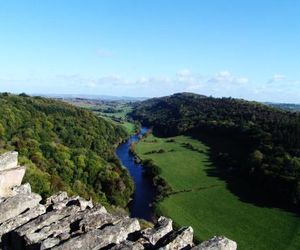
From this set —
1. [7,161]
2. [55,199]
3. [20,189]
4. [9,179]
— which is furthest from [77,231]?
[7,161]

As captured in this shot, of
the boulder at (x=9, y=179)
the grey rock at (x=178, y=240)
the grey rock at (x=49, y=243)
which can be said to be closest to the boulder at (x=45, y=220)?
the grey rock at (x=49, y=243)

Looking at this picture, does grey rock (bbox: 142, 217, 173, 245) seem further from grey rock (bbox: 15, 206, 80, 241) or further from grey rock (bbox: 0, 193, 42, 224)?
grey rock (bbox: 0, 193, 42, 224)

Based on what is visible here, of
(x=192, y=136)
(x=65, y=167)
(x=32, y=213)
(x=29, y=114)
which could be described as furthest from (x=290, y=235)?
(x=192, y=136)

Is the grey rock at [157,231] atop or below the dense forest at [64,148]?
atop

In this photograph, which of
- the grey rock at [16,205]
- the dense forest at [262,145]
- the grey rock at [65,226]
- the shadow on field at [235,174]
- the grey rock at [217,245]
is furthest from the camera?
the dense forest at [262,145]

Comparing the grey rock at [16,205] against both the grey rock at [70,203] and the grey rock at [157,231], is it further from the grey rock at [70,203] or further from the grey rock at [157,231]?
the grey rock at [157,231]

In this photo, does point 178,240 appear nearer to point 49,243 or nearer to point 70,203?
point 49,243

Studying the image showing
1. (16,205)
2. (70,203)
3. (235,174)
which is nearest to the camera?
(16,205)
